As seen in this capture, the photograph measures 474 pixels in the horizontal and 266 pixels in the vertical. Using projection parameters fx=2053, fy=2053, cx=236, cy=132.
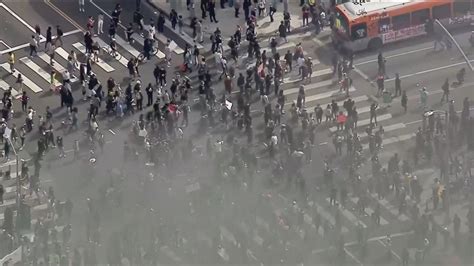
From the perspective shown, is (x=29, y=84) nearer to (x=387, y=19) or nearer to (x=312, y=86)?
(x=312, y=86)

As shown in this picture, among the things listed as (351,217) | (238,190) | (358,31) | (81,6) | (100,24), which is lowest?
(351,217)

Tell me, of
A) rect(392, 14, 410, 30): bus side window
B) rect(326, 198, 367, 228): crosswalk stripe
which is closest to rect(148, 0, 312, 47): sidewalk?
rect(392, 14, 410, 30): bus side window

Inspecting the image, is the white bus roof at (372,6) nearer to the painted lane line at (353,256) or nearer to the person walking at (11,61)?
the person walking at (11,61)

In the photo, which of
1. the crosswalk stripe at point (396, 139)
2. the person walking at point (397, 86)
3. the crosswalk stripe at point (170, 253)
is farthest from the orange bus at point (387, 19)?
the crosswalk stripe at point (170, 253)

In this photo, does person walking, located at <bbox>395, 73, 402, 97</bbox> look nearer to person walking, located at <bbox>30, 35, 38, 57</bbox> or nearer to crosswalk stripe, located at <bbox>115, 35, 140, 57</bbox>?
crosswalk stripe, located at <bbox>115, 35, 140, 57</bbox>

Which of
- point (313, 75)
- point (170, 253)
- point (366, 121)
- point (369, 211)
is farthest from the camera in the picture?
point (313, 75)

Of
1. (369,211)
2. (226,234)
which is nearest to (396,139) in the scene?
(369,211)

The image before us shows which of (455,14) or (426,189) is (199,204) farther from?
(455,14)
